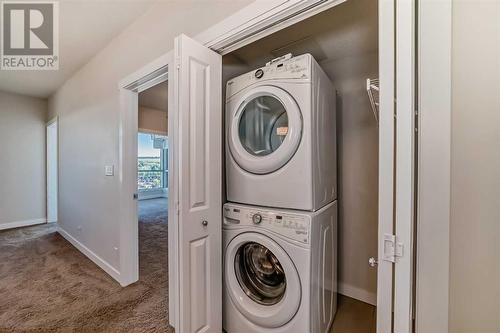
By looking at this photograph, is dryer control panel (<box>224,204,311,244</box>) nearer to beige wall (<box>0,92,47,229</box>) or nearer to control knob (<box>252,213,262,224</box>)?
control knob (<box>252,213,262,224</box>)

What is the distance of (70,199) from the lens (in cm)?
334

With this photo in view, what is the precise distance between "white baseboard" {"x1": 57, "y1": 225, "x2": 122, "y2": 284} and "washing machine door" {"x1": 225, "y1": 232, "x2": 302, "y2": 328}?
56.4 inches

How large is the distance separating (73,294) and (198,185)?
1.80 metres

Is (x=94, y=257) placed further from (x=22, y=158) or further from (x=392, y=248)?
(x=392, y=248)

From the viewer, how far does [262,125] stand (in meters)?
1.51

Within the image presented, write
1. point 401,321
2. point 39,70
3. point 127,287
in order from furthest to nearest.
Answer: point 39,70 < point 127,287 < point 401,321

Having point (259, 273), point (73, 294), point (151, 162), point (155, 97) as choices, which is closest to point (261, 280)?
point (259, 273)

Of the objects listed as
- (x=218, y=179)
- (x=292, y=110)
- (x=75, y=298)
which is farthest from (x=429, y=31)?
(x=75, y=298)

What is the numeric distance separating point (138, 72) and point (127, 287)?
1.96 meters

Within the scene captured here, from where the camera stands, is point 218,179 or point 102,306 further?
point 102,306

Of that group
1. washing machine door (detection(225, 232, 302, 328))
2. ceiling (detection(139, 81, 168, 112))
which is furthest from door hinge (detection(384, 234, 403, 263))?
ceiling (detection(139, 81, 168, 112))

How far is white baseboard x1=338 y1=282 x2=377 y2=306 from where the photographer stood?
1983 millimetres

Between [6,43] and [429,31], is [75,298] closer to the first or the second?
[6,43]

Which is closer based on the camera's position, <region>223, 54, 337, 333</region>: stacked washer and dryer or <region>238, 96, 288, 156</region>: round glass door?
<region>223, 54, 337, 333</region>: stacked washer and dryer
